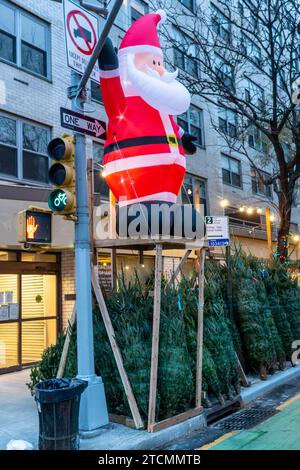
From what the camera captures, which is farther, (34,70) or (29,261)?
(34,70)

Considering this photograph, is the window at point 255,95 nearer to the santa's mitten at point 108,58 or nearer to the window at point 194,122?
the window at point 194,122

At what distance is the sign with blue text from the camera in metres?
8.34

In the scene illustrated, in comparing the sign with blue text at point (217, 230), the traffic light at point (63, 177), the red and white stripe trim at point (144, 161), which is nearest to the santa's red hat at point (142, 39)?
the red and white stripe trim at point (144, 161)

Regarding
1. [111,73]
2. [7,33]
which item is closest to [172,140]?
[111,73]

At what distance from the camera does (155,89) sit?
7.57 meters

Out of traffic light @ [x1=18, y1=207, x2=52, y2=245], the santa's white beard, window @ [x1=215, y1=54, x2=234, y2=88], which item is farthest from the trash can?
window @ [x1=215, y1=54, x2=234, y2=88]

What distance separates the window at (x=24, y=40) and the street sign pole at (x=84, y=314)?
18.4 ft

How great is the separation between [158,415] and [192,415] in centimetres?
52

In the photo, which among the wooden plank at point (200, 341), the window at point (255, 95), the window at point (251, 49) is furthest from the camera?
the window at point (255, 95)

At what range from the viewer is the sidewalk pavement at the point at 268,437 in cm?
532

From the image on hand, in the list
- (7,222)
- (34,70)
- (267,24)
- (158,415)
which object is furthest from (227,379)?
(267,24)

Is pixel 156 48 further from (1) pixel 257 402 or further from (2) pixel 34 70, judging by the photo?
(1) pixel 257 402

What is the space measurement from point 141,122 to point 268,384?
5199 millimetres

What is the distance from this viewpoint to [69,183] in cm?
591
